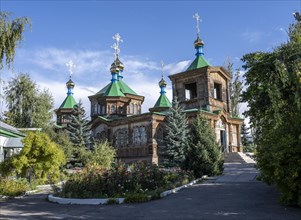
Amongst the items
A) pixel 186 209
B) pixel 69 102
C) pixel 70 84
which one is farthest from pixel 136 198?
pixel 70 84

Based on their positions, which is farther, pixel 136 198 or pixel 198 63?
pixel 198 63

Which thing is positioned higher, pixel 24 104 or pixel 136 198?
pixel 24 104

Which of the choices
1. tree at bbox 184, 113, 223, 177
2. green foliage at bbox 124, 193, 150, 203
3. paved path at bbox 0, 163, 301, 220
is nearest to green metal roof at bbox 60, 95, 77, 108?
tree at bbox 184, 113, 223, 177

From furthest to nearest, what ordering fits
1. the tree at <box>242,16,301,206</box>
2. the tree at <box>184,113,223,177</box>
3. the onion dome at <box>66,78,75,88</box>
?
1. the onion dome at <box>66,78,75,88</box>
2. the tree at <box>184,113,223,177</box>
3. the tree at <box>242,16,301,206</box>

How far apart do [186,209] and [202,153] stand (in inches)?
359

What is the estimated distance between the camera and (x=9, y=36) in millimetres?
14344

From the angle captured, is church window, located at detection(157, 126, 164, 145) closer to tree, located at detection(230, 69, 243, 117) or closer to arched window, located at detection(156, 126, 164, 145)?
arched window, located at detection(156, 126, 164, 145)

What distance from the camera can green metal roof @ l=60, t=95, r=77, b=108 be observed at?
162ft

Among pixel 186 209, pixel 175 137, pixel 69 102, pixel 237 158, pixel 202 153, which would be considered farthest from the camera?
pixel 69 102

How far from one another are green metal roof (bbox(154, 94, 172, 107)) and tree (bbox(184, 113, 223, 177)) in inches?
831

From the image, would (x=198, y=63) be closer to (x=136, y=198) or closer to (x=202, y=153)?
(x=202, y=153)

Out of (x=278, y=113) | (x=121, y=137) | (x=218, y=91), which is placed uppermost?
(x=218, y=91)

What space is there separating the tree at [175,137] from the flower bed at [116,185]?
38.1 feet

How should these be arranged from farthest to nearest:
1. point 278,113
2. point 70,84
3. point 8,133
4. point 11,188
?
point 70,84, point 8,133, point 11,188, point 278,113
